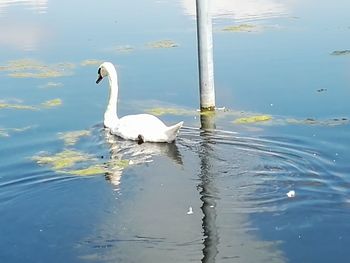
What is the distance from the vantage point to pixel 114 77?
1416 cm

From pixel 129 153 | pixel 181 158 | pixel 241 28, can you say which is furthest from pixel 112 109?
pixel 241 28

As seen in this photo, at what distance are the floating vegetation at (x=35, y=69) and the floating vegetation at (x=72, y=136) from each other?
16.5ft

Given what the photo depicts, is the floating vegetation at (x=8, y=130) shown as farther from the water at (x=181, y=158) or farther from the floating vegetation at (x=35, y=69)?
the floating vegetation at (x=35, y=69)

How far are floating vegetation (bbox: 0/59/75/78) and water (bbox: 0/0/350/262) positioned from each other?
53 mm

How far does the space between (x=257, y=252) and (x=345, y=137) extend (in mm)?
4315

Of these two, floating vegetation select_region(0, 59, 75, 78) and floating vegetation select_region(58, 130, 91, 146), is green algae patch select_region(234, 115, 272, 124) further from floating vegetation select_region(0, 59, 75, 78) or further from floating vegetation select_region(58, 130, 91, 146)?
A: floating vegetation select_region(0, 59, 75, 78)

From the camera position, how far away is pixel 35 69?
60.5ft

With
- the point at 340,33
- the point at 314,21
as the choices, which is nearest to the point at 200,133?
the point at 340,33

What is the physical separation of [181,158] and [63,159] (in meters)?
1.79

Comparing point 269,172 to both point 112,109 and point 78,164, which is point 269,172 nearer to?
point 78,164

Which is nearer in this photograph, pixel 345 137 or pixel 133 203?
pixel 133 203

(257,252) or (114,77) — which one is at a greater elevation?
(114,77)

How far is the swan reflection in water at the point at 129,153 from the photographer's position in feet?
35.0

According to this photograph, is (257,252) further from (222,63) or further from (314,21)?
(314,21)
